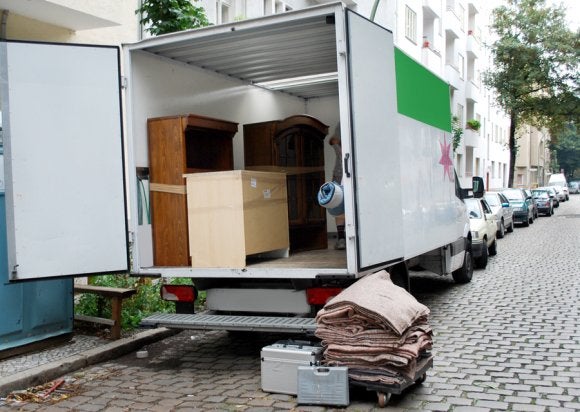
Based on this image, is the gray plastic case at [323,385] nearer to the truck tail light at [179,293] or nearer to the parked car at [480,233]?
the truck tail light at [179,293]

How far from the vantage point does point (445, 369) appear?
6.07 metres

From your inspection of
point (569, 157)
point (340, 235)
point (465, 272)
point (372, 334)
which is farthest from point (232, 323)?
point (569, 157)

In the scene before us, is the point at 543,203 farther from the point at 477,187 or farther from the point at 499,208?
the point at 477,187

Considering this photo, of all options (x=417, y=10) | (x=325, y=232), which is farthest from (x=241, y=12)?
(x=417, y=10)

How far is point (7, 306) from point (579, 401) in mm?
5194

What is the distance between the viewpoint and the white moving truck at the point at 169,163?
5.62 m

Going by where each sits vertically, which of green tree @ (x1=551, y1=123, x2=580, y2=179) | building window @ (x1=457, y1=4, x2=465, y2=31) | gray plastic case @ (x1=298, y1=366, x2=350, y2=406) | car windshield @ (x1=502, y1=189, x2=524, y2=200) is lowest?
gray plastic case @ (x1=298, y1=366, x2=350, y2=406)

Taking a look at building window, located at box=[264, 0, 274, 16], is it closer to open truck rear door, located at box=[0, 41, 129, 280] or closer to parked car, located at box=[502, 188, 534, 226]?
open truck rear door, located at box=[0, 41, 129, 280]

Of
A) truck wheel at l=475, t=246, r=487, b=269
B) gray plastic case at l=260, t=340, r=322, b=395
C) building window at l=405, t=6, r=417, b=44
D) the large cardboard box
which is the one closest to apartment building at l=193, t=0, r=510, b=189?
building window at l=405, t=6, r=417, b=44

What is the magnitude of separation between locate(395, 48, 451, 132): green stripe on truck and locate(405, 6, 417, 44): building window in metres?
19.6

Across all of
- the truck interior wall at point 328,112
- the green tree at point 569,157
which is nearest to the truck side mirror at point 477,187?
the truck interior wall at point 328,112

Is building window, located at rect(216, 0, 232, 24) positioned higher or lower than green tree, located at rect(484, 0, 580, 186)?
lower

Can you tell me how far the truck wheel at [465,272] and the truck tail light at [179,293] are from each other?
5.83 metres

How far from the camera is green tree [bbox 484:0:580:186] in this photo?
112 feet
